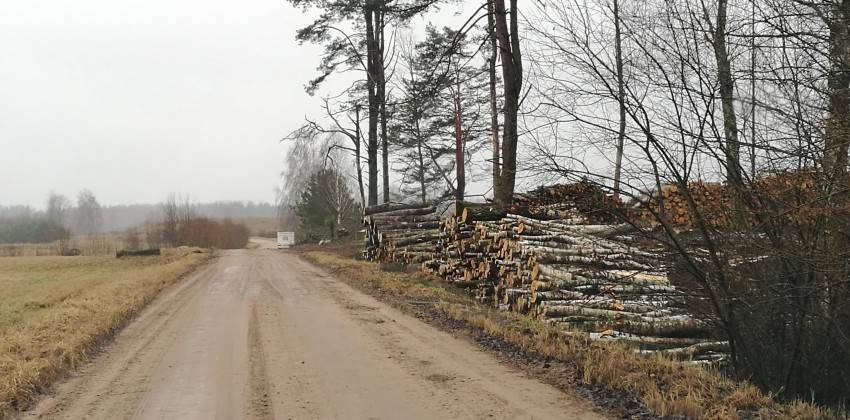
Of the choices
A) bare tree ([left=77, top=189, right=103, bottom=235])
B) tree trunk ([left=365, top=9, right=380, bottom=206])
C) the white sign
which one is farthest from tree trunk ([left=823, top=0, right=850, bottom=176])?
bare tree ([left=77, top=189, right=103, bottom=235])

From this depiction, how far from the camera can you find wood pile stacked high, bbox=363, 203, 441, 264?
16.7m

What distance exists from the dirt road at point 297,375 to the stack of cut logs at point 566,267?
175 cm

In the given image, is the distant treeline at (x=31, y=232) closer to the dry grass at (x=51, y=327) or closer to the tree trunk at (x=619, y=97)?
the dry grass at (x=51, y=327)

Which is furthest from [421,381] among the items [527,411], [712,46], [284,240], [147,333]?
[284,240]

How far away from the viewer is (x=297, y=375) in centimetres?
574

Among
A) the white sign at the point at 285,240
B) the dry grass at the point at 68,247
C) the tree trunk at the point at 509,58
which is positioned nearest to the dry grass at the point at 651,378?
the tree trunk at the point at 509,58

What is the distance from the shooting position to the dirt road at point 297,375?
4703 mm

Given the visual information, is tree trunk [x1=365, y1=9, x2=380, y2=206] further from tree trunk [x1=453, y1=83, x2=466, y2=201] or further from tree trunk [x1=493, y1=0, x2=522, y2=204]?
tree trunk [x1=493, y1=0, x2=522, y2=204]

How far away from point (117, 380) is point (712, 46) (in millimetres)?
6532

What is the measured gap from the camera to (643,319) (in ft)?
23.3

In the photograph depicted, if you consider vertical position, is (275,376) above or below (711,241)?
below

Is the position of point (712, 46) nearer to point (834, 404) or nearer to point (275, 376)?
point (834, 404)

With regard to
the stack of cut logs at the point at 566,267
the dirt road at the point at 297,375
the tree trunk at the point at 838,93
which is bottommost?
the dirt road at the point at 297,375

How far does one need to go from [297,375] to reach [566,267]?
14.8 feet
